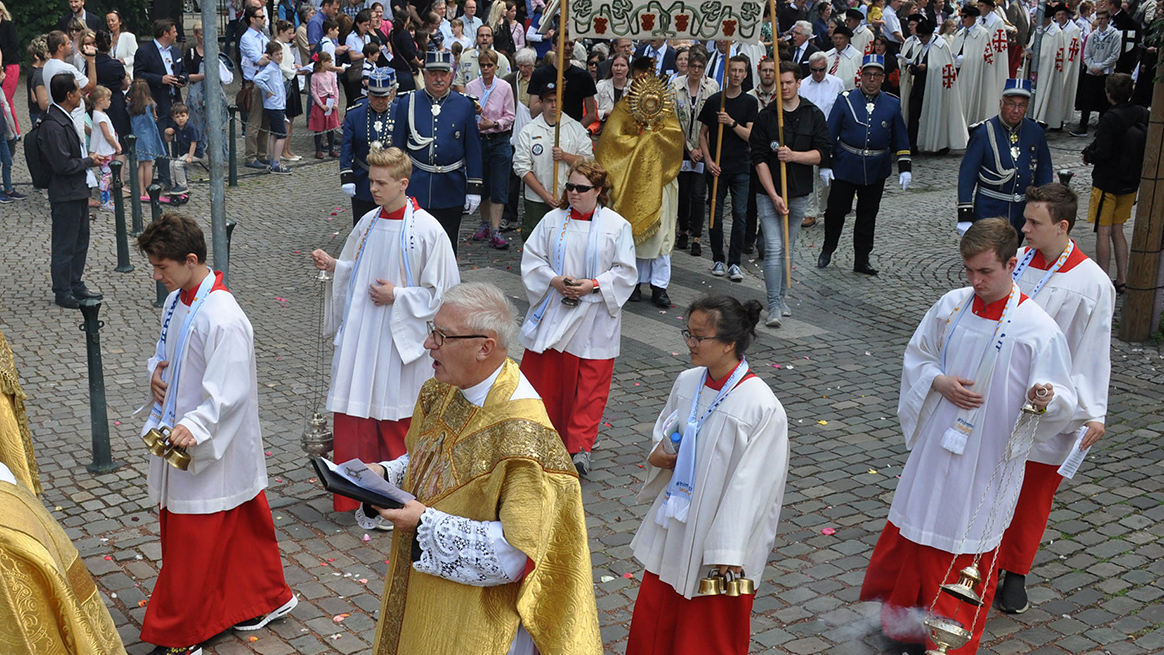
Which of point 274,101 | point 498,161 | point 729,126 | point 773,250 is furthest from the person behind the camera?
point 274,101

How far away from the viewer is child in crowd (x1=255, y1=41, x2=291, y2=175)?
16812 millimetres

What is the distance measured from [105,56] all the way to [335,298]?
423 inches

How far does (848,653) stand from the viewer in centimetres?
535

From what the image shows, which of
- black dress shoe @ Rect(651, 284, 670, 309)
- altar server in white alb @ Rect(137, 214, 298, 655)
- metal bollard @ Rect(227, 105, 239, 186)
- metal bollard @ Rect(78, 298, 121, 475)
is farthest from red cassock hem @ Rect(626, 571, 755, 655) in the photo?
metal bollard @ Rect(227, 105, 239, 186)

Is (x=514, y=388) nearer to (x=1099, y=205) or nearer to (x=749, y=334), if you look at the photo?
(x=749, y=334)

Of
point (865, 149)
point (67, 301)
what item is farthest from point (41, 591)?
point (865, 149)

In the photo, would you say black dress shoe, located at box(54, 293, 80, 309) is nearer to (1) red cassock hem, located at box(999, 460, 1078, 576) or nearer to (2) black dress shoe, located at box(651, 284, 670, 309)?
(2) black dress shoe, located at box(651, 284, 670, 309)

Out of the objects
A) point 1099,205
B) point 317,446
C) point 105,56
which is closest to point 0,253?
point 105,56

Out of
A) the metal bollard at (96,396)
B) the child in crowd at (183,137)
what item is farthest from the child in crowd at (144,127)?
the metal bollard at (96,396)

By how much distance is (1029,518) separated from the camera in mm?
5688

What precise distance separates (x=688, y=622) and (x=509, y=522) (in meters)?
1.41

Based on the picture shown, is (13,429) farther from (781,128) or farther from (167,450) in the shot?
(781,128)

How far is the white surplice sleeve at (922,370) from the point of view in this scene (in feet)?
17.1

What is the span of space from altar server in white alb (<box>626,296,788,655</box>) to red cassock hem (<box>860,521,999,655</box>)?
0.99 m
